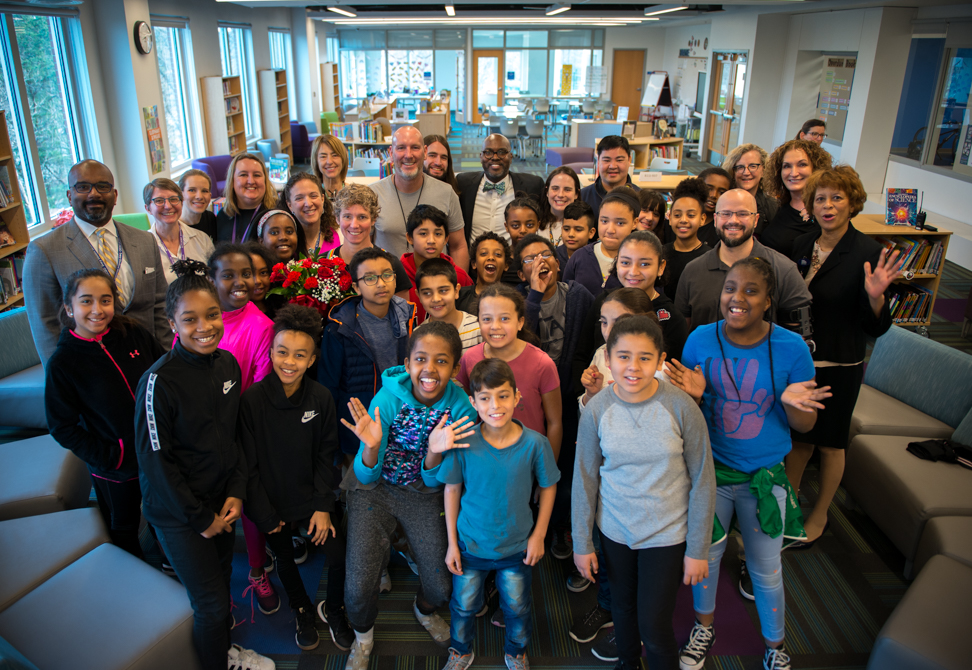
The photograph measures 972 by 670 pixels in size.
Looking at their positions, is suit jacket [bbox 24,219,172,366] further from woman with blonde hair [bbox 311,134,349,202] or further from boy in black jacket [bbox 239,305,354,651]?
woman with blonde hair [bbox 311,134,349,202]

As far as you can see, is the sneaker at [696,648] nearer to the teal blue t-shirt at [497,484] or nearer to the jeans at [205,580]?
the teal blue t-shirt at [497,484]

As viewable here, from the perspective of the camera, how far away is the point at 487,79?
67.3 ft

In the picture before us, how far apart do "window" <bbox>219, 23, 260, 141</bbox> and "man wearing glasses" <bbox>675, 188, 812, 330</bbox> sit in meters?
11.5

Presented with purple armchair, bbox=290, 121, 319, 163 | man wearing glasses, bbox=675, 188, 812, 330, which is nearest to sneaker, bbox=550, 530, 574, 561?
man wearing glasses, bbox=675, 188, 812, 330

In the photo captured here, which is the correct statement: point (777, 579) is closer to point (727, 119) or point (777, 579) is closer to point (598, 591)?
point (598, 591)

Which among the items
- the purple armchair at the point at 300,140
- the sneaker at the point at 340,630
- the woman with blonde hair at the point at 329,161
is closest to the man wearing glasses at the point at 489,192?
the woman with blonde hair at the point at 329,161

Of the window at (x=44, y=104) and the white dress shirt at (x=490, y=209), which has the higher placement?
the window at (x=44, y=104)

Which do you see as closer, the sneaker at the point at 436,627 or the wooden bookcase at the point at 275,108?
the sneaker at the point at 436,627

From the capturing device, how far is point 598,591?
2607 millimetres

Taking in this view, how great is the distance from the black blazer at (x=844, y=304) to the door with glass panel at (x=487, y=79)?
18.9 meters

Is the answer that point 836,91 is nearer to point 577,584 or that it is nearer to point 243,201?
point 243,201

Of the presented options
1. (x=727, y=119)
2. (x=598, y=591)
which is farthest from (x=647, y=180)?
(x=727, y=119)

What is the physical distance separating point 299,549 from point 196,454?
1030mm

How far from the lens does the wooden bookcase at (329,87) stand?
16831 mm
